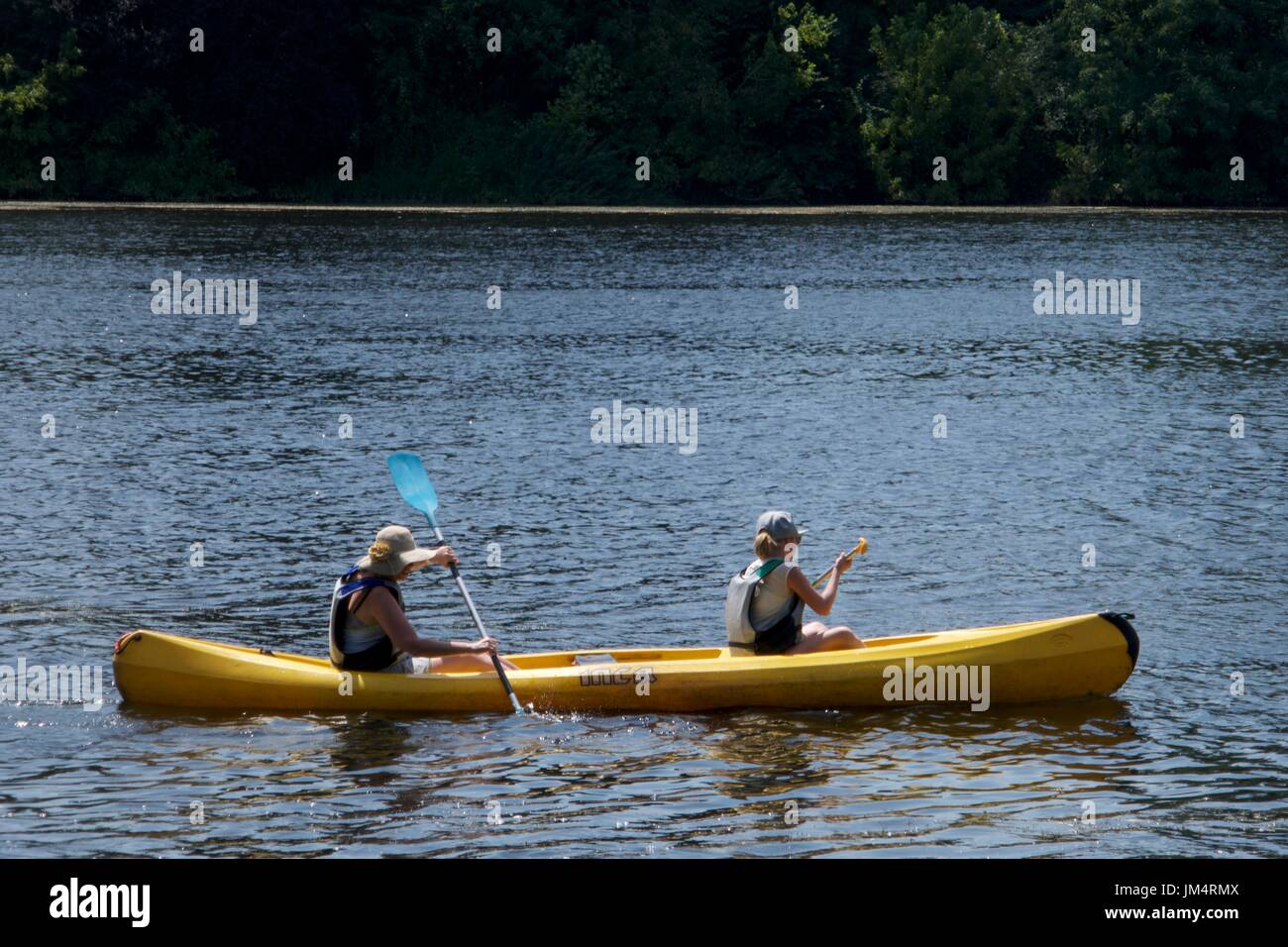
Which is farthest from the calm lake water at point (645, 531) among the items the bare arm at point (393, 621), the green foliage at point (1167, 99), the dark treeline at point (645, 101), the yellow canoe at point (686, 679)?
the green foliage at point (1167, 99)

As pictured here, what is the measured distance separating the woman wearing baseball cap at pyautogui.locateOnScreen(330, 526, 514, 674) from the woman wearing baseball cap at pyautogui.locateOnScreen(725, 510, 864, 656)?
1.65 metres

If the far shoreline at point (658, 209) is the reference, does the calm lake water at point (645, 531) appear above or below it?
below

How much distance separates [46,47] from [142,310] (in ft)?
108

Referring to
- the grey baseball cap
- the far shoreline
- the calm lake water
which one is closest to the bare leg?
the calm lake water

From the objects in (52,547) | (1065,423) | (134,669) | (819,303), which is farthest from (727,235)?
(134,669)

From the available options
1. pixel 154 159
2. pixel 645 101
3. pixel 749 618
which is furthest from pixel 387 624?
pixel 645 101

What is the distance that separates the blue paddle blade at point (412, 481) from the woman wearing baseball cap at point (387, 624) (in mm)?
2510

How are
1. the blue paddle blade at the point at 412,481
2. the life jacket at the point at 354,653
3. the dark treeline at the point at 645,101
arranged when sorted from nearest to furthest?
the life jacket at the point at 354,653, the blue paddle blade at the point at 412,481, the dark treeline at the point at 645,101

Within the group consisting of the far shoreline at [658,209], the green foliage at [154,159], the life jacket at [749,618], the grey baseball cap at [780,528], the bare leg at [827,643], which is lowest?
the bare leg at [827,643]

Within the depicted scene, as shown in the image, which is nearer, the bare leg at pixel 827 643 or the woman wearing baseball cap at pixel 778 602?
the woman wearing baseball cap at pixel 778 602

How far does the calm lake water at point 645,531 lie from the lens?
33.9 ft

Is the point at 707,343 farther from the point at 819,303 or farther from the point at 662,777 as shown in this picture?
the point at 662,777

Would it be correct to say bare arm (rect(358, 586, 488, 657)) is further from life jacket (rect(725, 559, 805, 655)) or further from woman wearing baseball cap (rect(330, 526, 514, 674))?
life jacket (rect(725, 559, 805, 655))

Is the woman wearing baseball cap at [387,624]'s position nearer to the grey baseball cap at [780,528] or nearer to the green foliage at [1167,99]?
the grey baseball cap at [780,528]
